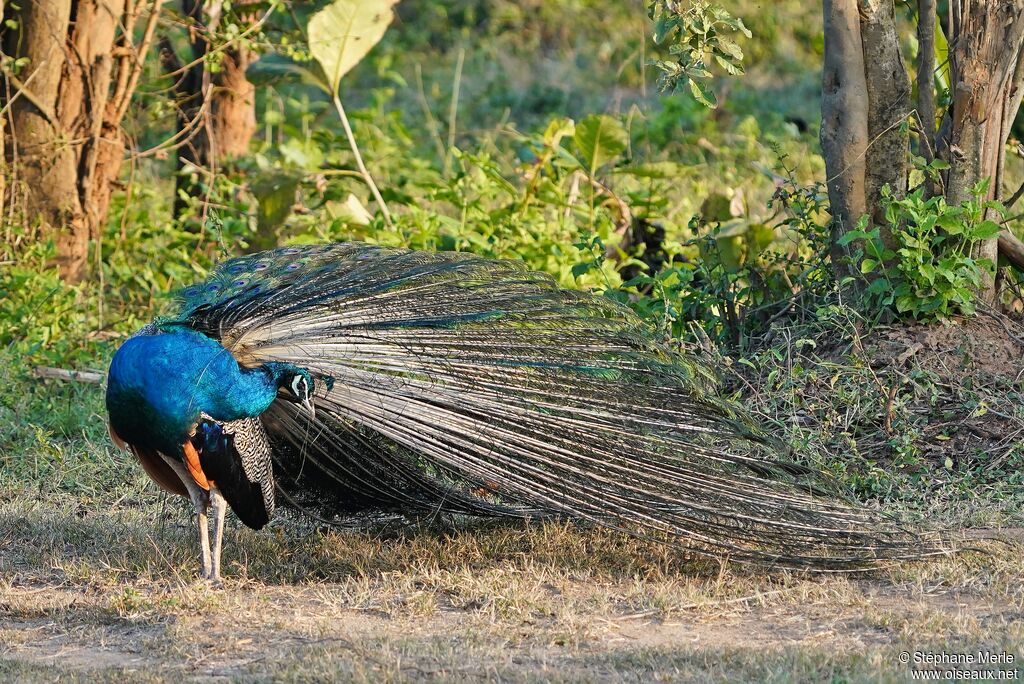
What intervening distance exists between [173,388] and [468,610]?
106 cm

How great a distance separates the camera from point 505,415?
3.81 metres

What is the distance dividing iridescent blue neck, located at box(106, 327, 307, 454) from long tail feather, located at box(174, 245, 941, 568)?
0.13 m

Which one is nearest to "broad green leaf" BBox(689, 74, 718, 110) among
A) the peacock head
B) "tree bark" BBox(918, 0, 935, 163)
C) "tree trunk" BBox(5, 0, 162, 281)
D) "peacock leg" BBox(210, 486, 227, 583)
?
"tree bark" BBox(918, 0, 935, 163)

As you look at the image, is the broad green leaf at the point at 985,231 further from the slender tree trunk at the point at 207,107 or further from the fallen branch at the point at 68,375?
the slender tree trunk at the point at 207,107

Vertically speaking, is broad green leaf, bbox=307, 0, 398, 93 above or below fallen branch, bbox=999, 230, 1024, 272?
above

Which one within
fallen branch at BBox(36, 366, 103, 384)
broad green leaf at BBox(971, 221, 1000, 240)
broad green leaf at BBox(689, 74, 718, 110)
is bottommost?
fallen branch at BBox(36, 366, 103, 384)

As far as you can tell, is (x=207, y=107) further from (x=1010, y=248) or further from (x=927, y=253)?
(x=1010, y=248)

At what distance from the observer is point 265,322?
3.83 m

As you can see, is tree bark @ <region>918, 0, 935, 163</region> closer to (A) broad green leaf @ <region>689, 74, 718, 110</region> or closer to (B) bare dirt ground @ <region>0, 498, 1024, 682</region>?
(A) broad green leaf @ <region>689, 74, 718, 110</region>

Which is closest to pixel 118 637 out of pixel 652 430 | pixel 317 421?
pixel 317 421

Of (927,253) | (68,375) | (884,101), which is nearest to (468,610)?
(927,253)

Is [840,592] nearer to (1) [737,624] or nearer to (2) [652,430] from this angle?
(1) [737,624]

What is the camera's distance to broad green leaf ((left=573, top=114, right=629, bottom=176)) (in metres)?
6.73

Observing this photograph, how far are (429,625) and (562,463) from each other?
612mm
